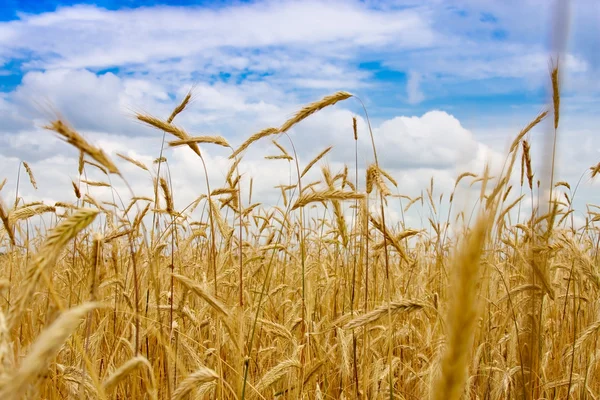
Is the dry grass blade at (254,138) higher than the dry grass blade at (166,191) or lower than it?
higher

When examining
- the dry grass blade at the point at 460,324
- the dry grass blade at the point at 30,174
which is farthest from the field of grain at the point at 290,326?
the dry grass blade at the point at 30,174

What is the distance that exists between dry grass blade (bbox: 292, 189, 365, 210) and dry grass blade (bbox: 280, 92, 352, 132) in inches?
18.8

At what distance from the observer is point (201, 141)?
2.95 metres

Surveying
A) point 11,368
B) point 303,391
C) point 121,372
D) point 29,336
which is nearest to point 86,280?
point 29,336

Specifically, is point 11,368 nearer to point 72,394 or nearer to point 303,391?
point 72,394

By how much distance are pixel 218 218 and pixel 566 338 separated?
9.51 ft

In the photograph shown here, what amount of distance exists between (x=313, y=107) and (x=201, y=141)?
63cm

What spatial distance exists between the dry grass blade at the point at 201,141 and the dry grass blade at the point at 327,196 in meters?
0.61

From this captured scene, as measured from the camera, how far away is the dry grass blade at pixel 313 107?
2.90 m

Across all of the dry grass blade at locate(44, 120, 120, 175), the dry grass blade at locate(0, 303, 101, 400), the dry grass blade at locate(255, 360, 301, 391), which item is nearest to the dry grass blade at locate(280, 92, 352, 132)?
the dry grass blade at locate(255, 360, 301, 391)

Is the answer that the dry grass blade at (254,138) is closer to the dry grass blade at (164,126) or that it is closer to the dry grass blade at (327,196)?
the dry grass blade at (164,126)

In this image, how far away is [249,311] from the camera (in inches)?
149

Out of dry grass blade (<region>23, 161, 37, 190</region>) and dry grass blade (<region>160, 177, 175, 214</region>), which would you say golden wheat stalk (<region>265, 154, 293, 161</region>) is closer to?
dry grass blade (<region>160, 177, 175, 214</region>)

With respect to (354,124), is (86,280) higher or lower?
lower
